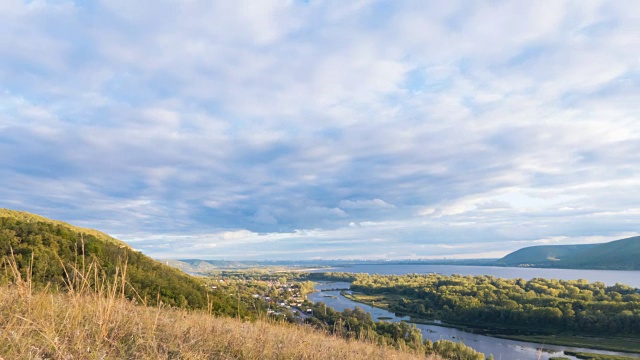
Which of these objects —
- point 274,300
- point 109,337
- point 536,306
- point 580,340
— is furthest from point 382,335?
point 536,306

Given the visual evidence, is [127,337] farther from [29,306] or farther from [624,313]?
[624,313]

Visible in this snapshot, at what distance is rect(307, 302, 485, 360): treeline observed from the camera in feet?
35.5

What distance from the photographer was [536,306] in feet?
290

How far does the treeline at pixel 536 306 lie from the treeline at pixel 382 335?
165 ft

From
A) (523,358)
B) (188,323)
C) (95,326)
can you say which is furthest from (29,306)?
(523,358)

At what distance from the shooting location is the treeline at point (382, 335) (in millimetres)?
10830

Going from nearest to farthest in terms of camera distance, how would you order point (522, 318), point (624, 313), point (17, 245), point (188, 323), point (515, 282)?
point (188, 323) → point (17, 245) → point (624, 313) → point (522, 318) → point (515, 282)

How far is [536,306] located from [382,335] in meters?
82.1

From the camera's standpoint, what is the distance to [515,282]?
429ft

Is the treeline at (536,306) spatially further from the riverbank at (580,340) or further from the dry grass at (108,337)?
the dry grass at (108,337)

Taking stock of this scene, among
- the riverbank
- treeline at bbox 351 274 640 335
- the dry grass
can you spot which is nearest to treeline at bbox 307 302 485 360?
the dry grass

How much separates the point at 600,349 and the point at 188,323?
3125 inches

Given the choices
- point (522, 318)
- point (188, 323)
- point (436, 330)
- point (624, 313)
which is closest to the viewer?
point (188, 323)

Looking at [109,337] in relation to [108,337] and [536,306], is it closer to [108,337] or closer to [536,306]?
[108,337]
